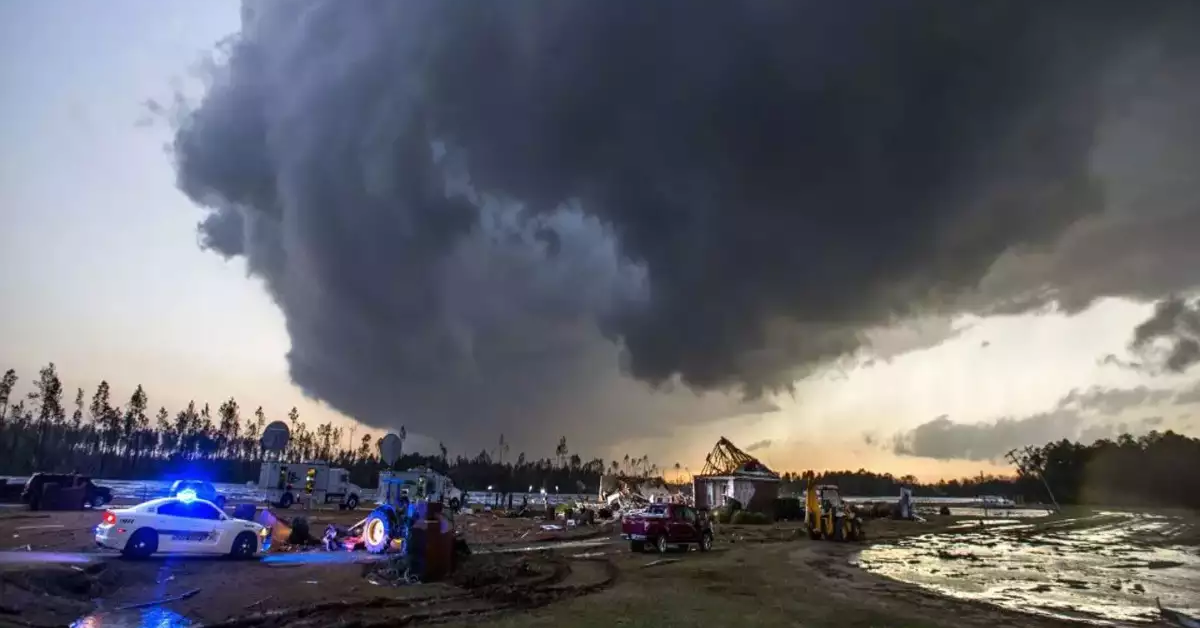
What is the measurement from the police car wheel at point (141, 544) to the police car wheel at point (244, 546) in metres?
2.59

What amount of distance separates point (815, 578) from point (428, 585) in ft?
44.1

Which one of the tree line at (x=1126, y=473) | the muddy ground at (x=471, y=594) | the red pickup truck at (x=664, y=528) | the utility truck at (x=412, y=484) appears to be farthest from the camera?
the tree line at (x=1126, y=473)

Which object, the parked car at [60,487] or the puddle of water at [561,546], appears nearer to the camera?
the puddle of water at [561,546]

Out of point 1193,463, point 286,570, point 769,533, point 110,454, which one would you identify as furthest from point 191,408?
point 1193,463

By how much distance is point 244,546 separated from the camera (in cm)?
2222

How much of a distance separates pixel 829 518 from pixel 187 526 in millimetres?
38035

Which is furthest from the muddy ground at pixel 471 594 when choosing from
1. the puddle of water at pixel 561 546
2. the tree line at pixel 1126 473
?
the tree line at pixel 1126 473

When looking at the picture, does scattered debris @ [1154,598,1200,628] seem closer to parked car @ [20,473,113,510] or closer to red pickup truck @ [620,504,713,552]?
red pickup truck @ [620,504,713,552]

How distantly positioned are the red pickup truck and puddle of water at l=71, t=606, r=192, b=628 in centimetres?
2200

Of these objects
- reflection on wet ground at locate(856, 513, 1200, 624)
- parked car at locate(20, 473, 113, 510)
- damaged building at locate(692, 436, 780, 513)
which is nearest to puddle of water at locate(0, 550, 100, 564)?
reflection on wet ground at locate(856, 513, 1200, 624)

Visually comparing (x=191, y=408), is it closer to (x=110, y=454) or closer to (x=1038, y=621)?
(x=110, y=454)

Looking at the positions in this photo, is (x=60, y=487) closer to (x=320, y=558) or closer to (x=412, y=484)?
(x=412, y=484)

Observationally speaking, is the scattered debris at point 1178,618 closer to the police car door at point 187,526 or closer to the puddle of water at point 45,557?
the police car door at point 187,526

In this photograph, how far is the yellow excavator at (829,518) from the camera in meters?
44.9
